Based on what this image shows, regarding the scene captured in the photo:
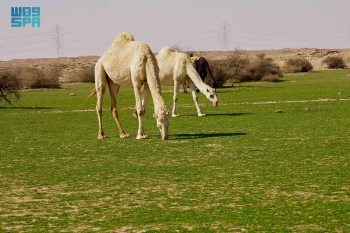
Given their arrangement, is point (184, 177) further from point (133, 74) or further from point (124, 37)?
point (124, 37)

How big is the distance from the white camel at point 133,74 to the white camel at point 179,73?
5.32 metres

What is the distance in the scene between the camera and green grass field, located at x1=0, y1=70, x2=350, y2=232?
25.6 feet

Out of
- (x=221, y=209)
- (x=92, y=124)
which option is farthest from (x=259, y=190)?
(x=92, y=124)

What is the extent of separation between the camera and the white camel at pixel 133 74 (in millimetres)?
15420

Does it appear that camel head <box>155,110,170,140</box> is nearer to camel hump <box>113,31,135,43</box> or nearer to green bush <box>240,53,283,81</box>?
camel hump <box>113,31,135,43</box>

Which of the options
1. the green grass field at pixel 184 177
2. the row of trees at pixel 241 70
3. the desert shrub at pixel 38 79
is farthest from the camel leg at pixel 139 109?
the desert shrub at pixel 38 79

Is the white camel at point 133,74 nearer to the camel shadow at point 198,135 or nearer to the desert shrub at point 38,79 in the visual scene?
the camel shadow at point 198,135

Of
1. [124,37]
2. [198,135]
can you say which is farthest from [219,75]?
[198,135]

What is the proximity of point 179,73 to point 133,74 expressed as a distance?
6.67 metres

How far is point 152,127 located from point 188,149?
5274 mm

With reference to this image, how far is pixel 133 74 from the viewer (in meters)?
15.9

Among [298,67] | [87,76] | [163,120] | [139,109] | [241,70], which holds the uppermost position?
[241,70]

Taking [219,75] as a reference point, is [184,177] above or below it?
below

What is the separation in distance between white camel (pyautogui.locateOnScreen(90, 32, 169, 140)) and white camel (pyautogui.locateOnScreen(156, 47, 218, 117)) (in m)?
5.32
